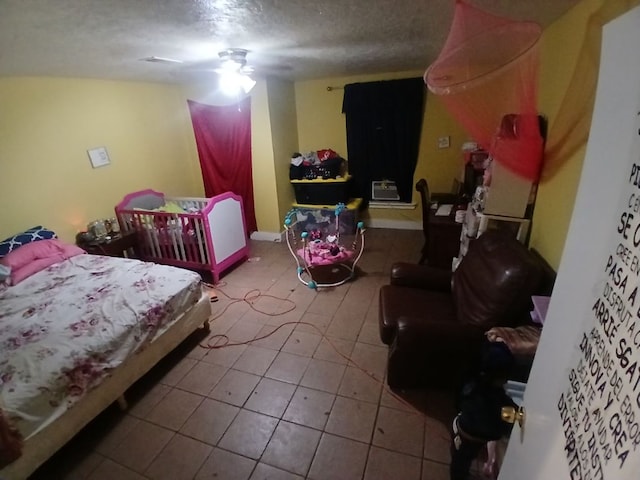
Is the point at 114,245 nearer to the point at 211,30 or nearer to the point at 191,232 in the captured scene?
the point at 191,232

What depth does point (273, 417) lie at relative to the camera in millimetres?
1850

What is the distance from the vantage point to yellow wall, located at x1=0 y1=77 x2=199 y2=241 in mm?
2658

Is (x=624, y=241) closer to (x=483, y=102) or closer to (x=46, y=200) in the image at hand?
(x=483, y=102)

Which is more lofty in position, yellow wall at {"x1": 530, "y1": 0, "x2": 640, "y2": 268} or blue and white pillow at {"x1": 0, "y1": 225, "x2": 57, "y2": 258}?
yellow wall at {"x1": 530, "y1": 0, "x2": 640, "y2": 268}

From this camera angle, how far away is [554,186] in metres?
1.93

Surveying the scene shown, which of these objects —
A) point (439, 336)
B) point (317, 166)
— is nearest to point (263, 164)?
point (317, 166)

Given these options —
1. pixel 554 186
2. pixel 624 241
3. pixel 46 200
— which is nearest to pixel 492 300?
pixel 554 186

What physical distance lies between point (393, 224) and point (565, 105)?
2937mm

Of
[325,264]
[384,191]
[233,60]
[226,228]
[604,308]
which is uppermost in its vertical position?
[233,60]

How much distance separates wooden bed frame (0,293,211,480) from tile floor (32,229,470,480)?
0.14m

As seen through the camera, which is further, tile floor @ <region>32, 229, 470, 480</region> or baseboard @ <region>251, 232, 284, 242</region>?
baseboard @ <region>251, 232, 284, 242</region>

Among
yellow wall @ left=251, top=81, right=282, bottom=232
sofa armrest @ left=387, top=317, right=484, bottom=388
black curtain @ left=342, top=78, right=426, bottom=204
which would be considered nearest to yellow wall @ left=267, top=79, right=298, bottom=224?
yellow wall @ left=251, top=81, right=282, bottom=232

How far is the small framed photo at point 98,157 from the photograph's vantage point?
322 cm

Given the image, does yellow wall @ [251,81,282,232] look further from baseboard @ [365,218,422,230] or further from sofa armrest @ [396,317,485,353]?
sofa armrest @ [396,317,485,353]
